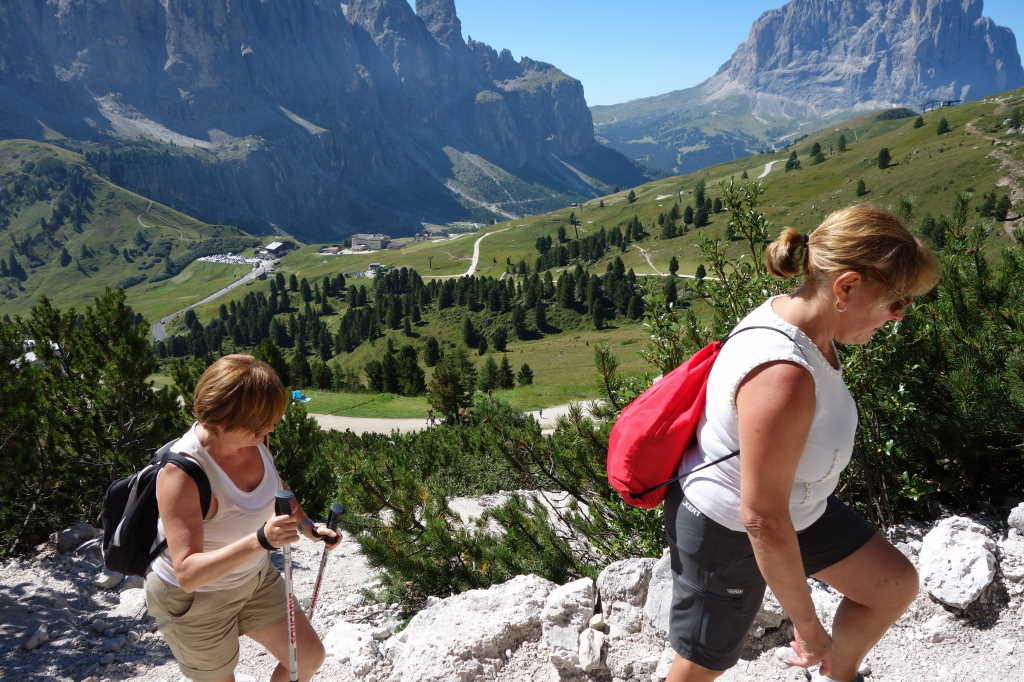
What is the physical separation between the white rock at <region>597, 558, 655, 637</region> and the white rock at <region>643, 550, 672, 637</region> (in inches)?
3.2

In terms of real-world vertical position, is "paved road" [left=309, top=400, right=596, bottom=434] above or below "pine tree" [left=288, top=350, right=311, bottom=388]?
above

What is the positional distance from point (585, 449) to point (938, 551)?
2.59 meters

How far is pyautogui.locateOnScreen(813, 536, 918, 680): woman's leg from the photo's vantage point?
2.75 m

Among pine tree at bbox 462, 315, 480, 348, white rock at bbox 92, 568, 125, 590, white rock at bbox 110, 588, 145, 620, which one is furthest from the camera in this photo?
pine tree at bbox 462, 315, 480, 348

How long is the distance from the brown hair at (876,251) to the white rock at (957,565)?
241 cm

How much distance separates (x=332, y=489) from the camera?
10102mm

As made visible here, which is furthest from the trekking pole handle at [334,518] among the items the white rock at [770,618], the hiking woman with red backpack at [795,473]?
the white rock at [770,618]

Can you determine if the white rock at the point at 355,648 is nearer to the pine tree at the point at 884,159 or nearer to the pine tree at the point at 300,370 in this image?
the pine tree at the point at 300,370

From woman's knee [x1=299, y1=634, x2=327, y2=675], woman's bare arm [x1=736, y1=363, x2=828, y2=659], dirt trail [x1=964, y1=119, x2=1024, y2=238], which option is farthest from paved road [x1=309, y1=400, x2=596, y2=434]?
dirt trail [x1=964, y1=119, x2=1024, y2=238]

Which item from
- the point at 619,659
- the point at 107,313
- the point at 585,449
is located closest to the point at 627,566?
the point at 619,659

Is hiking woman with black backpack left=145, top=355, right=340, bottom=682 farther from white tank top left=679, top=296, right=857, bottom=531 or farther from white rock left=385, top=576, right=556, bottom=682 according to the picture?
white tank top left=679, top=296, right=857, bottom=531

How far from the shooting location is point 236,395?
10.1 feet

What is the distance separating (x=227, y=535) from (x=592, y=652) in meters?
2.31

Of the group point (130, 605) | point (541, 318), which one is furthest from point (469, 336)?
point (130, 605)
